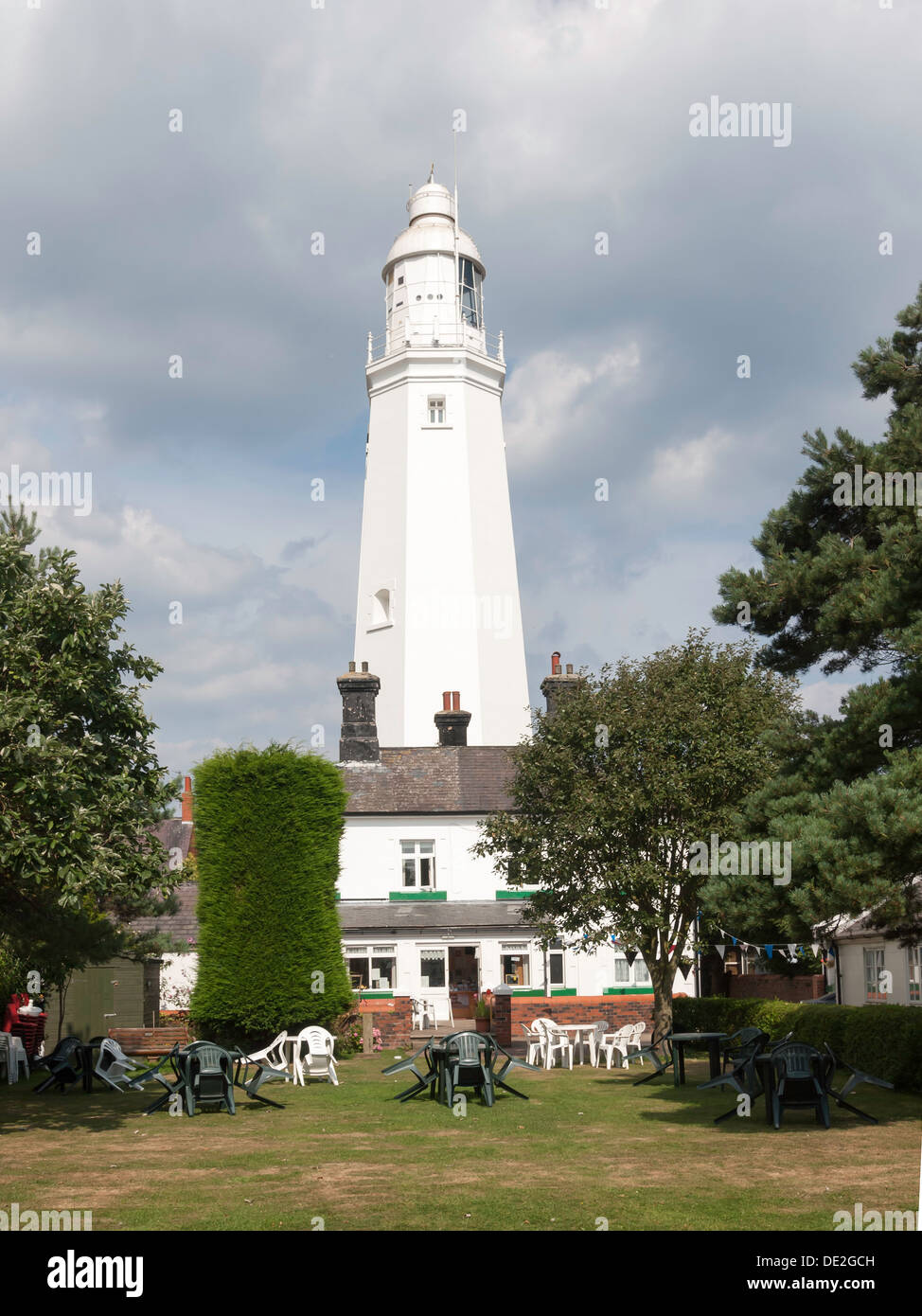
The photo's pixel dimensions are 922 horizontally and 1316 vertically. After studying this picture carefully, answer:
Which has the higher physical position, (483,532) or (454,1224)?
(483,532)

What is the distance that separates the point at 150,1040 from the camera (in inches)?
903

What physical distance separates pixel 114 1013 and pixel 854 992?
1804cm

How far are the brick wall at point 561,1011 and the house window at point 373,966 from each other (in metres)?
9.47

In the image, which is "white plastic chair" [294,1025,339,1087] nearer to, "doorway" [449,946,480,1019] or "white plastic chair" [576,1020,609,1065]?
"white plastic chair" [576,1020,609,1065]

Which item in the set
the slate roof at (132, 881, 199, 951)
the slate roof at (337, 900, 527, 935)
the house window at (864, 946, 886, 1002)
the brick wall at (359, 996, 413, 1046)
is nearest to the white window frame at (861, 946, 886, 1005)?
the house window at (864, 946, 886, 1002)

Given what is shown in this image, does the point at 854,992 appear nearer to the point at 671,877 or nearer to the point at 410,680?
the point at 671,877

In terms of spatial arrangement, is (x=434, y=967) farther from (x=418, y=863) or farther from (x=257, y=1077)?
(x=257, y=1077)

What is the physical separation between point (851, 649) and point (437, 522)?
29.0 metres

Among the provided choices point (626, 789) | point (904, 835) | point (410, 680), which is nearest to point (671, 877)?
point (626, 789)

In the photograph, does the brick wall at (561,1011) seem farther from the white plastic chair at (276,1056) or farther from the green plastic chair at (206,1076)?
the green plastic chair at (206,1076)

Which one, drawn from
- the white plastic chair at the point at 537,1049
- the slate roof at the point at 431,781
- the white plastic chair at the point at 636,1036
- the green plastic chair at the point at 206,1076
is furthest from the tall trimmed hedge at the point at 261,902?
the slate roof at the point at 431,781

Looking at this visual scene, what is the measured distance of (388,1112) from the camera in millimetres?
15102

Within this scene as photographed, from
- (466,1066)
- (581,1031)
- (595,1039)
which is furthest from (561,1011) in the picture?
(466,1066)

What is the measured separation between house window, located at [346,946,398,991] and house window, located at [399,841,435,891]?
2.45 metres
